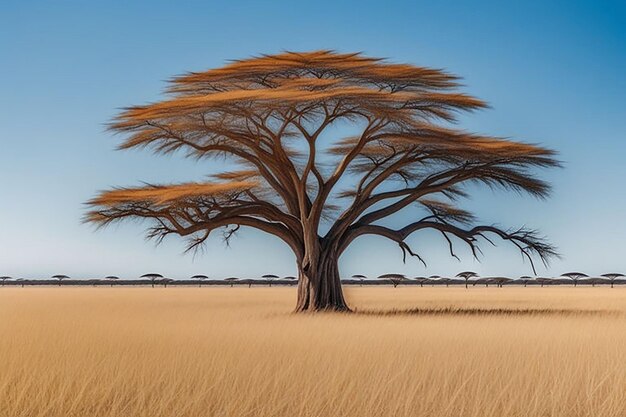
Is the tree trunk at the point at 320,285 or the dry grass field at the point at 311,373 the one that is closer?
the dry grass field at the point at 311,373

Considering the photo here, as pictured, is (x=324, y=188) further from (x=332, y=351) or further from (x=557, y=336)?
(x=332, y=351)

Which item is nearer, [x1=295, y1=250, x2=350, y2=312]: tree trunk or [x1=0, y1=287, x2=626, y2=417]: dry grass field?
[x1=0, y1=287, x2=626, y2=417]: dry grass field

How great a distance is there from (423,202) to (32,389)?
23.6m

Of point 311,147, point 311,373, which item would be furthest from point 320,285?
point 311,373

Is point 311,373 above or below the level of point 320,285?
below

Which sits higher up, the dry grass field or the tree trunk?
the tree trunk

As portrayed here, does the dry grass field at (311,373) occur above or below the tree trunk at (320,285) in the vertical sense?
below

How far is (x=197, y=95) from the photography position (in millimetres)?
24703

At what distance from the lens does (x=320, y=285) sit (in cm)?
2741

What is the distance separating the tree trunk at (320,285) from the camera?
89.1ft

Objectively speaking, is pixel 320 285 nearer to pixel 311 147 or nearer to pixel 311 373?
pixel 311 147

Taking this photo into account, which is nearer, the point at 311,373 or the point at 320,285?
the point at 311,373

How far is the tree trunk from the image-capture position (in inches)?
1070

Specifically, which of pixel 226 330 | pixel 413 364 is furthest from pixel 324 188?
→ pixel 413 364
